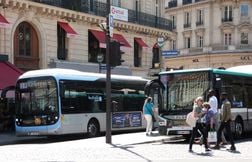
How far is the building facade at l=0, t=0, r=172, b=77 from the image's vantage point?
28.7 meters

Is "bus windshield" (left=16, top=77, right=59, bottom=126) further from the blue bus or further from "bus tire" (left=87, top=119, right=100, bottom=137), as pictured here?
"bus tire" (left=87, top=119, right=100, bottom=137)

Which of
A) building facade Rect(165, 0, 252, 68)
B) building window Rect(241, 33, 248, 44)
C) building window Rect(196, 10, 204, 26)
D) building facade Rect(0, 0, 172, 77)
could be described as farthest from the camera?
building window Rect(196, 10, 204, 26)

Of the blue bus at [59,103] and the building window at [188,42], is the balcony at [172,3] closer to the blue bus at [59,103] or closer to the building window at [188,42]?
the building window at [188,42]

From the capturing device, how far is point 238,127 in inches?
824

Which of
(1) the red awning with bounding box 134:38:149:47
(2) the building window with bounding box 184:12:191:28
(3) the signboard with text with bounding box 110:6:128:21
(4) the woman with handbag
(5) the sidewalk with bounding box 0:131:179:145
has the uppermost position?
(2) the building window with bounding box 184:12:191:28

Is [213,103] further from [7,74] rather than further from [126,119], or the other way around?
[7,74]

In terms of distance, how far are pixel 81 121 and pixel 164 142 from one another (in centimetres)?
422

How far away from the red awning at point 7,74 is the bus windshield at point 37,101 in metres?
2.62

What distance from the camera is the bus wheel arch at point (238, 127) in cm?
2067

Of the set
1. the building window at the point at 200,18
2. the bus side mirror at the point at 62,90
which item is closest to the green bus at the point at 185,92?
the bus side mirror at the point at 62,90

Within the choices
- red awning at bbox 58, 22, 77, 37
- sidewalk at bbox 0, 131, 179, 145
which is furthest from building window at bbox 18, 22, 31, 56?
sidewalk at bbox 0, 131, 179, 145

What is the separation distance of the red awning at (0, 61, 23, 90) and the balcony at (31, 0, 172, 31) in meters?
5.09

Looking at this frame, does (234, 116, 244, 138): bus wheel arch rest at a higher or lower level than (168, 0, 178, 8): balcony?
lower

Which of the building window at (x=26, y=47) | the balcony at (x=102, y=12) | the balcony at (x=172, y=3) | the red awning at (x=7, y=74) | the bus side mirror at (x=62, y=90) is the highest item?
the balcony at (x=172, y=3)
